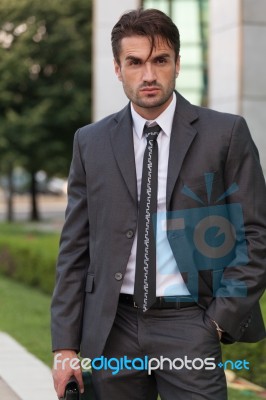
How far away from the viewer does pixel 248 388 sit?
5887mm

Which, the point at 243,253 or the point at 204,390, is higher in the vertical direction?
the point at 243,253

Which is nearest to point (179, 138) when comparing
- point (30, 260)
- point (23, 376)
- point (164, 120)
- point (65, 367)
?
point (164, 120)

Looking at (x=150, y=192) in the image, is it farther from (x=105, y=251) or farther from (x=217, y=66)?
(x=217, y=66)

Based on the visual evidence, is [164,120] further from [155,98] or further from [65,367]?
[65,367]

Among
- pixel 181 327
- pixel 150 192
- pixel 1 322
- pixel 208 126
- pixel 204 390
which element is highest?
pixel 208 126

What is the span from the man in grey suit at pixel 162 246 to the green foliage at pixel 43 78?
26496 mm

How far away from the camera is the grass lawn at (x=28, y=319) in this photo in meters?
7.52

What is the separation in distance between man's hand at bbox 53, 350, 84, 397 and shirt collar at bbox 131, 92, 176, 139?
0.83m

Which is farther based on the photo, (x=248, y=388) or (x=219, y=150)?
(x=248, y=388)

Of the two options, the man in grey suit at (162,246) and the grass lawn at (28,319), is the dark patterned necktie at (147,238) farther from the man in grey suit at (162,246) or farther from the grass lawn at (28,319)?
the grass lawn at (28,319)

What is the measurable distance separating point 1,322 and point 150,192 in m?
6.75

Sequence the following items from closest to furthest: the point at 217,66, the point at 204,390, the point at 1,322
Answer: the point at 204,390 < the point at 1,322 < the point at 217,66

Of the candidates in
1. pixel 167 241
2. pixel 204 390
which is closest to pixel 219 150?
pixel 167 241

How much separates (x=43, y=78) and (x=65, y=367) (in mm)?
28313
